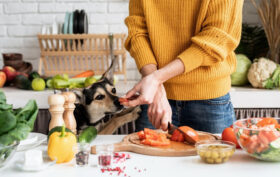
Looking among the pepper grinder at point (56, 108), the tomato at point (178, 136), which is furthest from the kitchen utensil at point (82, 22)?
the tomato at point (178, 136)

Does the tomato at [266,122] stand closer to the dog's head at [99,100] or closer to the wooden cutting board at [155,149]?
the wooden cutting board at [155,149]

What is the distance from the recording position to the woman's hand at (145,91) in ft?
4.55

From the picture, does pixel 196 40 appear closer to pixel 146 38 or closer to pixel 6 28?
pixel 146 38

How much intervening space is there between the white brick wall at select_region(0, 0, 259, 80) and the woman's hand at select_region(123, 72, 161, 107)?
67.7 inches

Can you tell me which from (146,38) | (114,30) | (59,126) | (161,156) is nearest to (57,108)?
(59,126)

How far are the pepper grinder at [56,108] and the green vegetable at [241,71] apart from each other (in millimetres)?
1662

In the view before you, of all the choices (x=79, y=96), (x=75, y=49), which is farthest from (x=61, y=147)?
(x=75, y=49)

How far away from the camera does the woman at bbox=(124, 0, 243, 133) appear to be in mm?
1525

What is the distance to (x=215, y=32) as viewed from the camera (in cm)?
152

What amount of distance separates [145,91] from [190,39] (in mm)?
379

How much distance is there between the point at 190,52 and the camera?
1.53m

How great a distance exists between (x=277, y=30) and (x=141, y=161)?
194 cm

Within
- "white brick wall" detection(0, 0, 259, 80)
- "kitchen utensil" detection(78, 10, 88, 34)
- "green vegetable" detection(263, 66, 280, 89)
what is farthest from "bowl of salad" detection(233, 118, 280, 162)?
"white brick wall" detection(0, 0, 259, 80)

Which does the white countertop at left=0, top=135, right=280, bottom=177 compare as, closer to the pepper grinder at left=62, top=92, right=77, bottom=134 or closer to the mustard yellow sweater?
the pepper grinder at left=62, top=92, right=77, bottom=134
